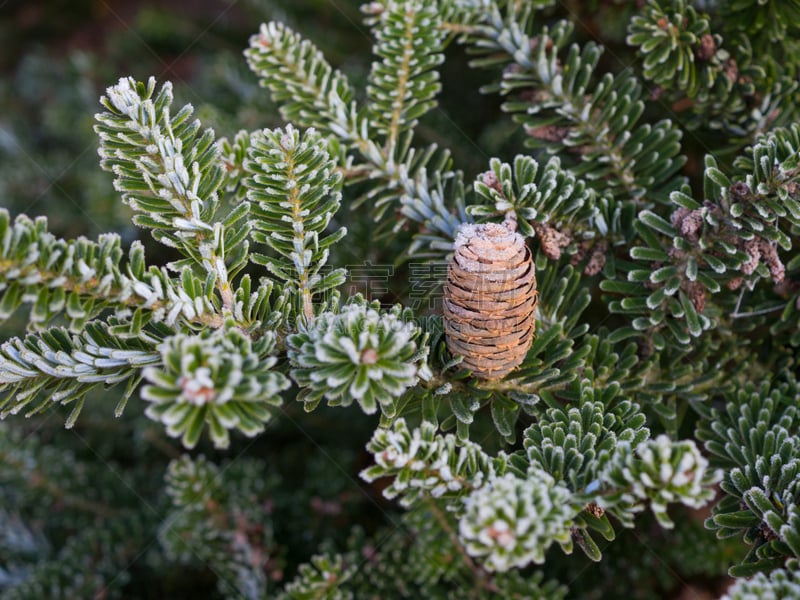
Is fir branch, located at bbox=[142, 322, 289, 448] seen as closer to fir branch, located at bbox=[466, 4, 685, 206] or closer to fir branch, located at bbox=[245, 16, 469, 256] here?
fir branch, located at bbox=[245, 16, 469, 256]

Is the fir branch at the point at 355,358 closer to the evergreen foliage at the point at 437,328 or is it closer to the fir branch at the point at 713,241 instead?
the evergreen foliage at the point at 437,328

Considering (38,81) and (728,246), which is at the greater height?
(728,246)

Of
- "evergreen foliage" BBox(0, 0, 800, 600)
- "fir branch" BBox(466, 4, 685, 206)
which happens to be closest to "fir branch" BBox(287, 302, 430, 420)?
"evergreen foliage" BBox(0, 0, 800, 600)

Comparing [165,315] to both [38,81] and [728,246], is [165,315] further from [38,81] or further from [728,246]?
[38,81]

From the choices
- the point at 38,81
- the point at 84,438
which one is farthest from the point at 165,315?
the point at 38,81

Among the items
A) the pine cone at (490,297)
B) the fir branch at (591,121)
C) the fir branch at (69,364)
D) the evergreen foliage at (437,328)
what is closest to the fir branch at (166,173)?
the evergreen foliage at (437,328)

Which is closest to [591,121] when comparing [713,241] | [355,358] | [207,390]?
[713,241]
